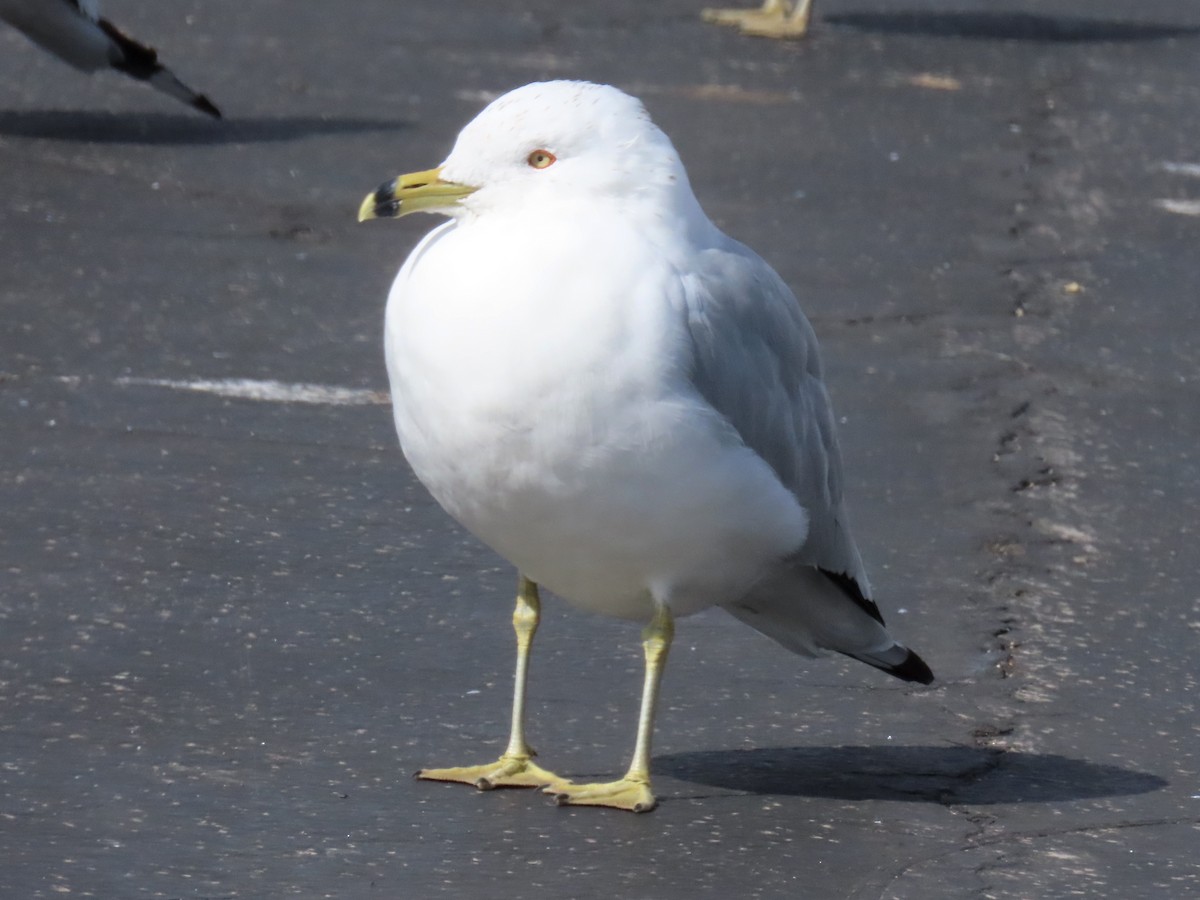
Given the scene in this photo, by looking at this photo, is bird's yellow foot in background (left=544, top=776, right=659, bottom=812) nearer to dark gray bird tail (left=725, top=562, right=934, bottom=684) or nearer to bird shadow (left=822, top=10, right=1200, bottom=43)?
dark gray bird tail (left=725, top=562, right=934, bottom=684)

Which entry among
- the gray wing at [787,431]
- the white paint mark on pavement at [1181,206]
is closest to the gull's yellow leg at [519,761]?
the gray wing at [787,431]

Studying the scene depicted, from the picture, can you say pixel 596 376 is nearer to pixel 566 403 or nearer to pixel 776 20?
pixel 566 403

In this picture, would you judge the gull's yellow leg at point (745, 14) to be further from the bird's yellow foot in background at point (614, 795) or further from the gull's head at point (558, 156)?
the bird's yellow foot in background at point (614, 795)

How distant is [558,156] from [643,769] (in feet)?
3.85

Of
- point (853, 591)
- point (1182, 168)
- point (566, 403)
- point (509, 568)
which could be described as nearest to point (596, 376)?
point (566, 403)

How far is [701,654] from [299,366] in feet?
8.18

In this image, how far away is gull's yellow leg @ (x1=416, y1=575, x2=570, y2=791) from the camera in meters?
4.39

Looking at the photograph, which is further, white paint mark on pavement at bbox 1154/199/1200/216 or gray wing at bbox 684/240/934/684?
white paint mark on pavement at bbox 1154/199/1200/216

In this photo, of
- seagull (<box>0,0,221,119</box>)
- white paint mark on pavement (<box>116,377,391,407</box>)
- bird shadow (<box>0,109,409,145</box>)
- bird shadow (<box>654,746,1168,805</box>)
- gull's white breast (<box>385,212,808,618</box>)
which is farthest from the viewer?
bird shadow (<box>0,109,409,145</box>)

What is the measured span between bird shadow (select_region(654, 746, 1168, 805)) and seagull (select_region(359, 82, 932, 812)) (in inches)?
9.9

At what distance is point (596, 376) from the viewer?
391cm

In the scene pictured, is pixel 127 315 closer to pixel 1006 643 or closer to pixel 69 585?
pixel 69 585

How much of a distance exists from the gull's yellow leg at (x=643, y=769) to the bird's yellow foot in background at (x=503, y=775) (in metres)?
0.05

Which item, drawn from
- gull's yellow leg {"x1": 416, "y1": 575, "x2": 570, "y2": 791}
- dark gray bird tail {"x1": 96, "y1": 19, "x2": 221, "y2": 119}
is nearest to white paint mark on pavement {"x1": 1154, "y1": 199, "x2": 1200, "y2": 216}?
dark gray bird tail {"x1": 96, "y1": 19, "x2": 221, "y2": 119}
